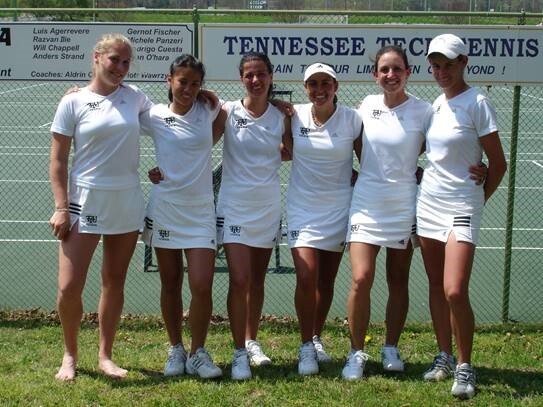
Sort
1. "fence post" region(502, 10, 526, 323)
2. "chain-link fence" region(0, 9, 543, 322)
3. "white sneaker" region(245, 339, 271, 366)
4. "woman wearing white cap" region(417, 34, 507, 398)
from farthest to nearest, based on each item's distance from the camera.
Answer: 1. "chain-link fence" region(0, 9, 543, 322)
2. "fence post" region(502, 10, 526, 323)
3. "white sneaker" region(245, 339, 271, 366)
4. "woman wearing white cap" region(417, 34, 507, 398)

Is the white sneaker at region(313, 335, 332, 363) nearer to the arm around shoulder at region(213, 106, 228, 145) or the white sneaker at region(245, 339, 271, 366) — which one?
the white sneaker at region(245, 339, 271, 366)

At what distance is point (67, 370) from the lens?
571cm

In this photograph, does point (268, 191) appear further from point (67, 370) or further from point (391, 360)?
point (67, 370)

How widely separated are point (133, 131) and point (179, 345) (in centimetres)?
154

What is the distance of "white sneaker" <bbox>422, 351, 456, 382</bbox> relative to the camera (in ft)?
18.7

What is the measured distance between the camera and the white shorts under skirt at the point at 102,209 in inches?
213

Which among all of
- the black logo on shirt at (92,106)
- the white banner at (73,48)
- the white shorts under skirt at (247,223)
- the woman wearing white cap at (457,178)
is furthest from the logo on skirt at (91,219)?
the white banner at (73,48)

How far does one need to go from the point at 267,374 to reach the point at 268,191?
128 cm

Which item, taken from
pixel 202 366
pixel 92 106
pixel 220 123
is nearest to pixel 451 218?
pixel 220 123

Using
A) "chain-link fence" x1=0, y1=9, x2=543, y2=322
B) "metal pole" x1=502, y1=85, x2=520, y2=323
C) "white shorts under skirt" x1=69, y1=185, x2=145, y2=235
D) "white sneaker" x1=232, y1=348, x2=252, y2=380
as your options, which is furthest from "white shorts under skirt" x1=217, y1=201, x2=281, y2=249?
"metal pole" x1=502, y1=85, x2=520, y2=323

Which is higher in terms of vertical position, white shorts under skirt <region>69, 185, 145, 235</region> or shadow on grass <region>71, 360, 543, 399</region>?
white shorts under skirt <region>69, 185, 145, 235</region>

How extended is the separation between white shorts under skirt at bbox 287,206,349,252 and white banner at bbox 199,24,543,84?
2.08 meters

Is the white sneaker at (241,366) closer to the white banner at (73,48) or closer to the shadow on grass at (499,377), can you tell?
the shadow on grass at (499,377)

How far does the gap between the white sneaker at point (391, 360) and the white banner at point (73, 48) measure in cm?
317
